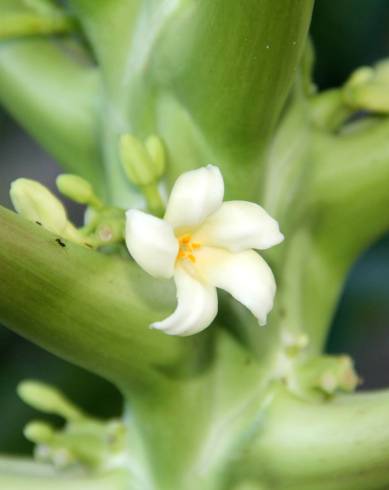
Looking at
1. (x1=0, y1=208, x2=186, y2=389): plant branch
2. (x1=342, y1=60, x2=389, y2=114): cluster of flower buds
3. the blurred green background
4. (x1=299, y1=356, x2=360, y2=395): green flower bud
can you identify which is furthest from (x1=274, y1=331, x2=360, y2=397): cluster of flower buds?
the blurred green background

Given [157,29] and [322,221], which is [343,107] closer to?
[322,221]

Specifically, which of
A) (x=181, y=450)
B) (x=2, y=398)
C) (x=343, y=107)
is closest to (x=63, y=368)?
(x=2, y=398)

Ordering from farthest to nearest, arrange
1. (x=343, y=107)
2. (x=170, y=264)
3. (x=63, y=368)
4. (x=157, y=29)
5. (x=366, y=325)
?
(x=366, y=325)
(x=63, y=368)
(x=343, y=107)
(x=157, y=29)
(x=170, y=264)

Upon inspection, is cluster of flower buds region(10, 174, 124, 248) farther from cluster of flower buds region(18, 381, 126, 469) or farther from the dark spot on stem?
cluster of flower buds region(18, 381, 126, 469)

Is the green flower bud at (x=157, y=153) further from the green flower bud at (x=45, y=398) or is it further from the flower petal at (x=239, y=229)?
the green flower bud at (x=45, y=398)

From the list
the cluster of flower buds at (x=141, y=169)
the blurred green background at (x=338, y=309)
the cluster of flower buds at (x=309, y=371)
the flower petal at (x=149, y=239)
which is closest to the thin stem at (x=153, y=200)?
the cluster of flower buds at (x=141, y=169)

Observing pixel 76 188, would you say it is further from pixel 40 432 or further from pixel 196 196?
pixel 40 432

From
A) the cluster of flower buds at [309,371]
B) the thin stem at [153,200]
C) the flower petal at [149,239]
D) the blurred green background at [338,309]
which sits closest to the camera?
the flower petal at [149,239]

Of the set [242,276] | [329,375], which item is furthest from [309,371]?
[242,276]
